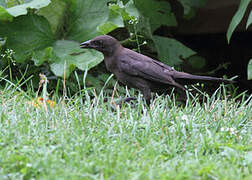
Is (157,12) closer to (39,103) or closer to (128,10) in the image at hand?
(128,10)

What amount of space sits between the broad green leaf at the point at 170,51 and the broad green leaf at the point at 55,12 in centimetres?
144

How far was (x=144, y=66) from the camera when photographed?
5.23 m

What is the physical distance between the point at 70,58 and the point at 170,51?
166 centimetres

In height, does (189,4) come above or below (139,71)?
above

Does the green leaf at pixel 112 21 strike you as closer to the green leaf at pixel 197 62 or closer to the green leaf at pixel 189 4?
the green leaf at pixel 189 4

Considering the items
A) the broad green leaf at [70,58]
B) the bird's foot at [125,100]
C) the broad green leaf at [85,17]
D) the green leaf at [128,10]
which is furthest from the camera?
the broad green leaf at [85,17]

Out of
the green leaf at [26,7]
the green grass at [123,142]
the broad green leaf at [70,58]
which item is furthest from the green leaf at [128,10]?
the green grass at [123,142]

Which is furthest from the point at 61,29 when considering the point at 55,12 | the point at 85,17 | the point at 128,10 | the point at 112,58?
the point at 112,58

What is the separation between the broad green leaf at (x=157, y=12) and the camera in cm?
658

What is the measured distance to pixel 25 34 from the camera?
5859 millimetres

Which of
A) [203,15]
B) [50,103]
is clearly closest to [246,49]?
[203,15]

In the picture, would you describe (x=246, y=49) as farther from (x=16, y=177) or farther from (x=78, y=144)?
(x=16, y=177)

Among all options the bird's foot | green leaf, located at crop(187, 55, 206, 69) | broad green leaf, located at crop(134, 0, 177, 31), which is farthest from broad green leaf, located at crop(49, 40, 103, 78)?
green leaf, located at crop(187, 55, 206, 69)

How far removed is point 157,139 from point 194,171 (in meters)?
0.70
